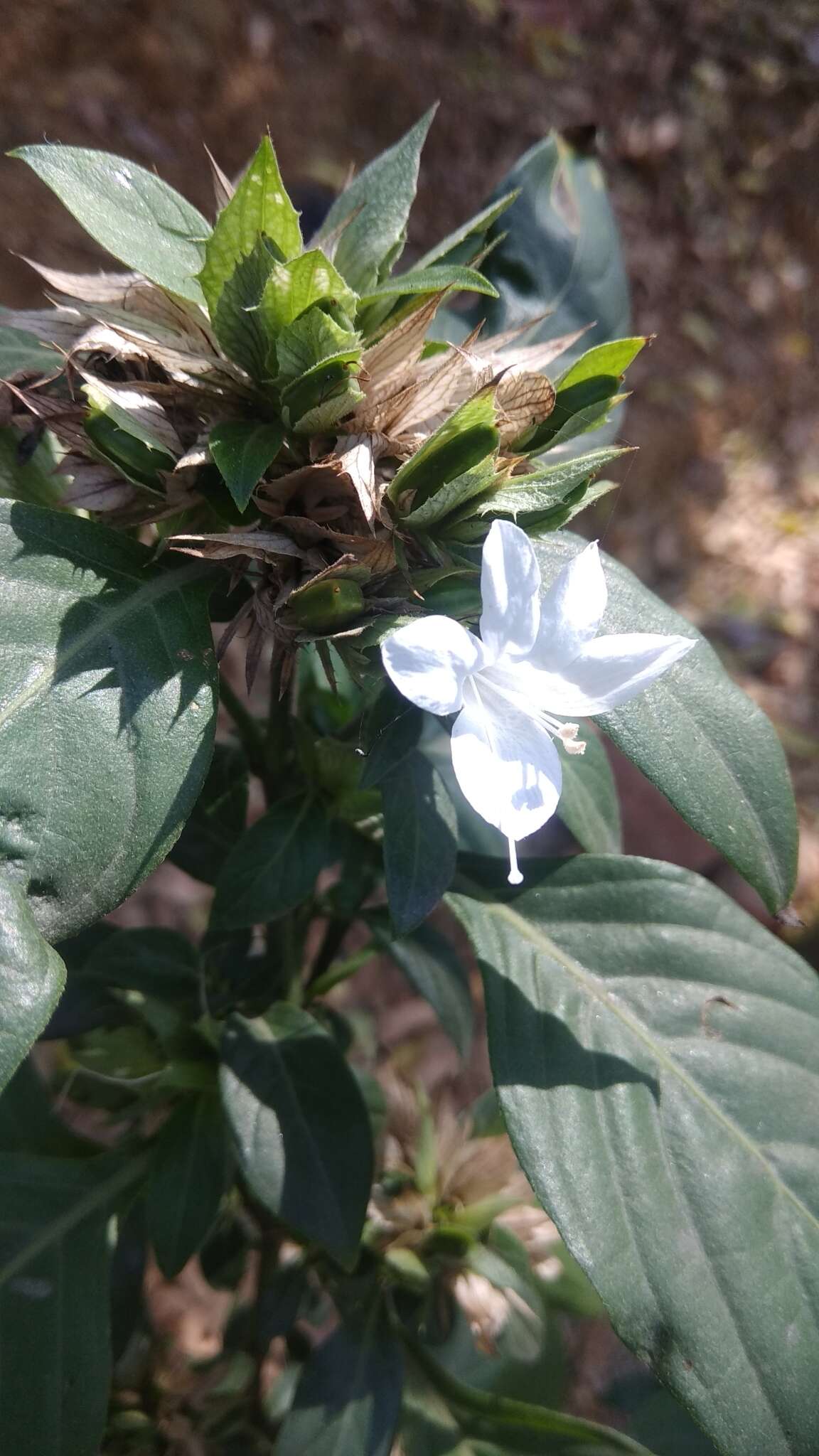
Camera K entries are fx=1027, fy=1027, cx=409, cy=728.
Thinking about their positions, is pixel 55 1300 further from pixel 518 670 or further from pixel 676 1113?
pixel 518 670

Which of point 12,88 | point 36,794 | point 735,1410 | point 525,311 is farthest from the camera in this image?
point 12,88

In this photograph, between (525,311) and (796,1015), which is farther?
(525,311)

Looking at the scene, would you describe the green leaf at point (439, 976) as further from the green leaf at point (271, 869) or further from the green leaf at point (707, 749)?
the green leaf at point (707, 749)

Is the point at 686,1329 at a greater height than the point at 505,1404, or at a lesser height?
greater

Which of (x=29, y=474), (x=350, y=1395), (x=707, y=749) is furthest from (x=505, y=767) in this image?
(x=350, y=1395)

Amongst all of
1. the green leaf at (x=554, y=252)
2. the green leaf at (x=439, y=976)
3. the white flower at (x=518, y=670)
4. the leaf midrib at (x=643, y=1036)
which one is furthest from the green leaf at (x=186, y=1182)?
the green leaf at (x=554, y=252)

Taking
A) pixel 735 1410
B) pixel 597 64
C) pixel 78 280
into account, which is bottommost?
pixel 735 1410

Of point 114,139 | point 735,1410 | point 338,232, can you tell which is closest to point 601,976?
point 735,1410

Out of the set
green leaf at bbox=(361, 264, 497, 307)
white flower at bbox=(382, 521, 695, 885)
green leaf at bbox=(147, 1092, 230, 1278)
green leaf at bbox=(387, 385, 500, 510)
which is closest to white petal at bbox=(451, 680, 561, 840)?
white flower at bbox=(382, 521, 695, 885)

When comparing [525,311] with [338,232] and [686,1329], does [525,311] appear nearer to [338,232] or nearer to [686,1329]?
[338,232]
